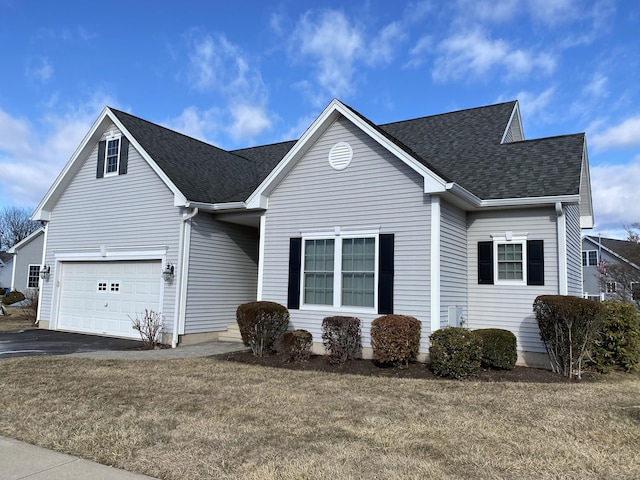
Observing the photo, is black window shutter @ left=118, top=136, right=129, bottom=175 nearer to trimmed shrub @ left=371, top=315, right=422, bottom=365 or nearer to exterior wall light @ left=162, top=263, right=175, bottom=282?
exterior wall light @ left=162, top=263, right=175, bottom=282

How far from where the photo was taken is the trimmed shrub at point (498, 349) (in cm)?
914

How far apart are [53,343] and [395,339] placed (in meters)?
9.53

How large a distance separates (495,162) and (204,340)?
9399 millimetres

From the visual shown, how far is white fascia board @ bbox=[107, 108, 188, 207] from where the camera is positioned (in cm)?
1243

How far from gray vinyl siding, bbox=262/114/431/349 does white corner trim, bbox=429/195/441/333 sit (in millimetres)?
132

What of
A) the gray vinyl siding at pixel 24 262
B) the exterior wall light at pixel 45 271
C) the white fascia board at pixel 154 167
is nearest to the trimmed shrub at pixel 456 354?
the white fascia board at pixel 154 167

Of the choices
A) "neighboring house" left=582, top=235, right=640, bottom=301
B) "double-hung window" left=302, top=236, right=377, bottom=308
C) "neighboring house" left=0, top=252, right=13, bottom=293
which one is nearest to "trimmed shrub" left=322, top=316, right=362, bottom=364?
"double-hung window" left=302, top=236, right=377, bottom=308

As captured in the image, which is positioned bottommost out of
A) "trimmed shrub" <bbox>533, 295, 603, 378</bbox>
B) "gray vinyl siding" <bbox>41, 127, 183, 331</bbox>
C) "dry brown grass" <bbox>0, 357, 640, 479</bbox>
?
"dry brown grass" <bbox>0, 357, 640, 479</bbox>

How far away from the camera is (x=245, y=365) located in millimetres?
9484

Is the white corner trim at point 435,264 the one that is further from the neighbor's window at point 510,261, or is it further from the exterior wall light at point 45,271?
the exterior wall light at point 45,271

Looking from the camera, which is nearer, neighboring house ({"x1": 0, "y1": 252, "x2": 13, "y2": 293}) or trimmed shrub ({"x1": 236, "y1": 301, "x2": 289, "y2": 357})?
trimmed shrub ({"x1": 236, "y1": 301, "x2": 289, "y2": 357})

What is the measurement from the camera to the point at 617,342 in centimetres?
948

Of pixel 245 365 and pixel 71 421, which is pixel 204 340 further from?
pixel 71 421

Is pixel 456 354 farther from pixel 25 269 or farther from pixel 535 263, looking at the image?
pixel 25 269
